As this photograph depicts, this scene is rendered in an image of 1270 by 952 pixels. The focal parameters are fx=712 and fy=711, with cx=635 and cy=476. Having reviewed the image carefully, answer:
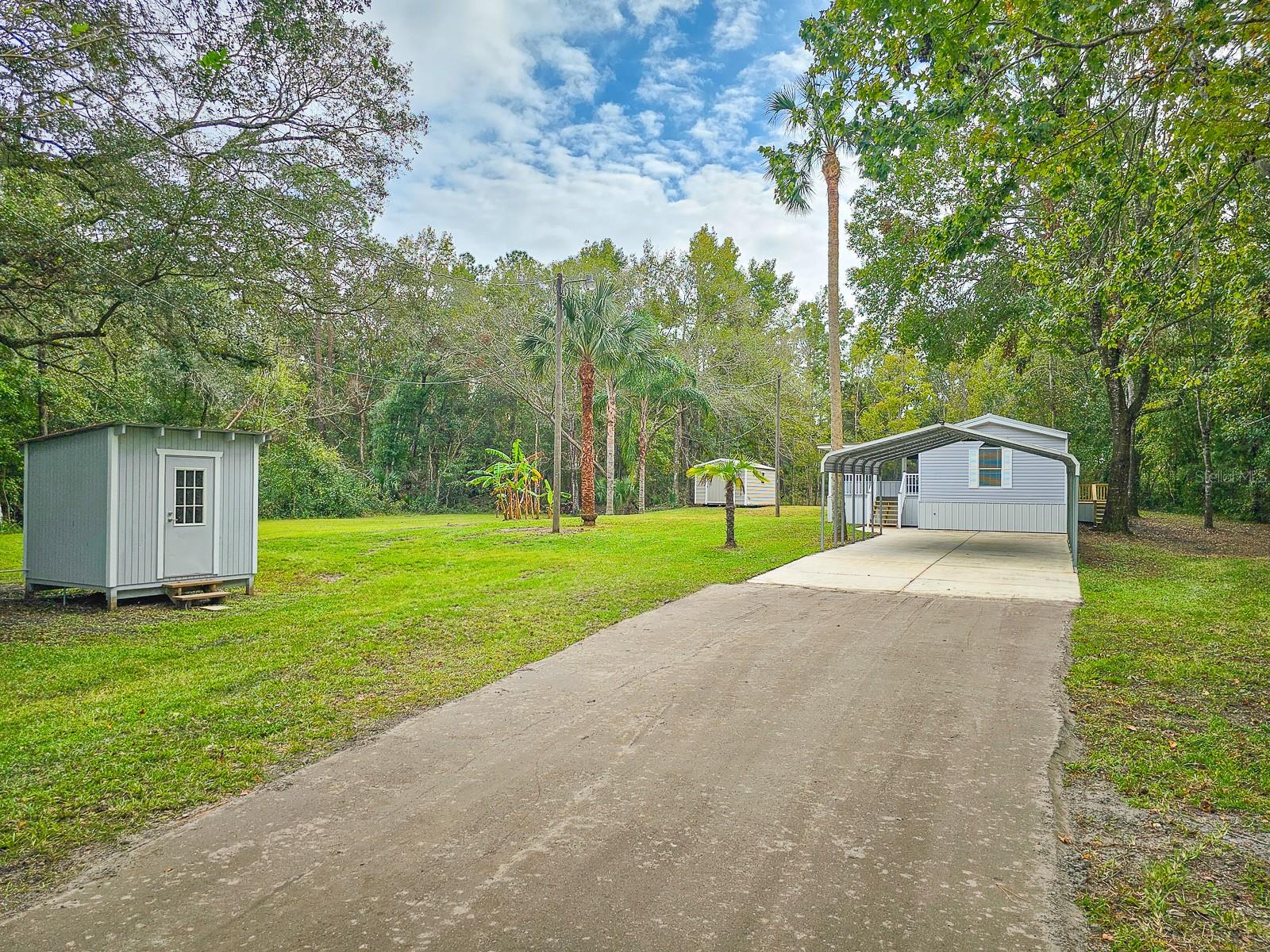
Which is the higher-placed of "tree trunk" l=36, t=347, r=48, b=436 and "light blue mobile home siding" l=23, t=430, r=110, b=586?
"tree trunk" l=36, t=347, r=48, b=436

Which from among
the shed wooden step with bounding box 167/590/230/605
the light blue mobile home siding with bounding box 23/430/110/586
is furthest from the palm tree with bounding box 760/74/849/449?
the light blue mobile home siding with bounding box 23/430/110/586

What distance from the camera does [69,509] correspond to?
9.21m

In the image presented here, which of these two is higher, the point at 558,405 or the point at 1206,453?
the point at 558,405

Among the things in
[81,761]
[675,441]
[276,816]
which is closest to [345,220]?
[81,761]

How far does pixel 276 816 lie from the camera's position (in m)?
3.11

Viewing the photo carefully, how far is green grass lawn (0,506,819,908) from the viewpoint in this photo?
336 centimetres

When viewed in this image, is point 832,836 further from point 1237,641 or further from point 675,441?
point 675,441

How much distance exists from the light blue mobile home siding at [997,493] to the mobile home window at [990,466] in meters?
0.19

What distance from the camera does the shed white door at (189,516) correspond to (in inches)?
364

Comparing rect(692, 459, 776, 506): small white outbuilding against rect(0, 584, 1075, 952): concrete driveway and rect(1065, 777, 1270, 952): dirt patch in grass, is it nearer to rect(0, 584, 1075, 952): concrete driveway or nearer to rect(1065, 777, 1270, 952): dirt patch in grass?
rect(0, 584, 1075, 952): concrete driveway

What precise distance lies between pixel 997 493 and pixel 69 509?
19391mm

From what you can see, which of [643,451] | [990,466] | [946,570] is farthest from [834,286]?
[643,451]

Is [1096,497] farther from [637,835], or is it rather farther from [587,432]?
[637,835]

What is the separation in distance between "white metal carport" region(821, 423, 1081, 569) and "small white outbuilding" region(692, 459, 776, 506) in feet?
42.0
